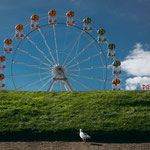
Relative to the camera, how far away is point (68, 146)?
945cm

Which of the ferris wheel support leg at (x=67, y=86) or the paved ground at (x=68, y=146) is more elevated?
the ferris wheel support leg at (x=67, y=86)

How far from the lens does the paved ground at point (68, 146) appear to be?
9.24 metres

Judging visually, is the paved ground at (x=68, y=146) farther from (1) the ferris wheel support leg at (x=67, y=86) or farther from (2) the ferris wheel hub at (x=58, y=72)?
(2) the ferris wheel hub at (x=58, y=72)

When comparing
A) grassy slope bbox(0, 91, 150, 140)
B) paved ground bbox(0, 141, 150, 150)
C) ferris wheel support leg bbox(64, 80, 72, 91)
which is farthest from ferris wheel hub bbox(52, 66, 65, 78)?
paved ground bbox(0, 141, 150, 150)

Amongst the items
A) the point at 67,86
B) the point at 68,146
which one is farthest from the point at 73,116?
the point at 67,86

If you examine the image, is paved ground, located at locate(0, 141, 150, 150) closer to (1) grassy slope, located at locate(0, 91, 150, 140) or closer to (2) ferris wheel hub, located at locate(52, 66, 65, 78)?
(1) grassy slope, located at locate(0, 91, 150, 140)

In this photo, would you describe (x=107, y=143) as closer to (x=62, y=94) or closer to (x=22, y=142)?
(x=22, y=142)

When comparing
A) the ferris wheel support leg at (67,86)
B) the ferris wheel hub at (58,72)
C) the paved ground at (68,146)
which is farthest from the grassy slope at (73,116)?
the ferris wheel hub at (58,72)

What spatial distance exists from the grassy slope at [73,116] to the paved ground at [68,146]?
0.67m

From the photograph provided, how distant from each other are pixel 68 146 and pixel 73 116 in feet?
10.0

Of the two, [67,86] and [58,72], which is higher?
[58,72]

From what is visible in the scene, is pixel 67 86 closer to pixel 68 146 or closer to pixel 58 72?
pixel 58 72

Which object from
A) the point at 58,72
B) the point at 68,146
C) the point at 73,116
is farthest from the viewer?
the point at 58,72

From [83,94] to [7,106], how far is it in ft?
16.6
